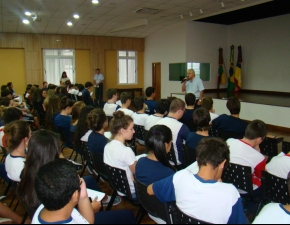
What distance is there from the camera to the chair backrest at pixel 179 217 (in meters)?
1.41

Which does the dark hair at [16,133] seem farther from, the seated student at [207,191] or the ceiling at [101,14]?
the ceiling at [101,14]

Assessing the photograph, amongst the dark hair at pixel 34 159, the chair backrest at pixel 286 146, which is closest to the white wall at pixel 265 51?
the chair backrest at pixel 286 146

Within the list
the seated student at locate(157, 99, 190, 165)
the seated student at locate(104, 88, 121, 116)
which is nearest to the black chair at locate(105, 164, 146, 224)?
the seated student at locate(157, 99, 190, 165)

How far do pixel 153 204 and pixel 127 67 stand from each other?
12.4 m

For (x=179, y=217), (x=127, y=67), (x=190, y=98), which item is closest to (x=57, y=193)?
(x=179, y=217)

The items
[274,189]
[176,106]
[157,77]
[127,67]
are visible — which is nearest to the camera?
[274,189]

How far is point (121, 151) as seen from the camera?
2.39 metres

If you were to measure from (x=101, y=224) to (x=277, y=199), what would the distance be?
134cm

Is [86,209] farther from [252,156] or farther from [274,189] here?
[252,156]

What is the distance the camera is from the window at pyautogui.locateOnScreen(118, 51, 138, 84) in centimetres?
1363

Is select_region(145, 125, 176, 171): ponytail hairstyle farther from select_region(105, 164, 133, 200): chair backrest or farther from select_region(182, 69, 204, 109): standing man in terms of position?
select_region(182, 69, 204, 109): standing man

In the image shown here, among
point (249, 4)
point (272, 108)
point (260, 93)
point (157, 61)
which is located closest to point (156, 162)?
point (272, 108)

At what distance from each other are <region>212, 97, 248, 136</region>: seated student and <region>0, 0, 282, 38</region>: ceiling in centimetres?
521

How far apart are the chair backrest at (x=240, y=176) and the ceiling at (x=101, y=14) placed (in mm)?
6557
